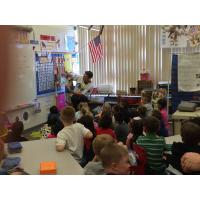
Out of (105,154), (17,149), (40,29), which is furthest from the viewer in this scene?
(40,29)

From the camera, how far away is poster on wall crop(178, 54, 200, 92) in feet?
14.4

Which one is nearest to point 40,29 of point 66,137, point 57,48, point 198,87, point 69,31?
point 57,48

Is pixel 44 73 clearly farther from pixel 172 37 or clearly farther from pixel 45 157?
pixel 45 157

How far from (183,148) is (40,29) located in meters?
4.37

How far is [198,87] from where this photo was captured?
4418 millimetres

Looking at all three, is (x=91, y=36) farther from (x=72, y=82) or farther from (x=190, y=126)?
(x=190, y=126)

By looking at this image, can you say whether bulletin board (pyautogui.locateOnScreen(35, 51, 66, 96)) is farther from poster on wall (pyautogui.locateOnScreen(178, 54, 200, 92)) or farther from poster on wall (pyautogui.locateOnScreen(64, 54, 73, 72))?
poster on wall (pyautogui.locateOnScreen(178, 54, 200, 92))

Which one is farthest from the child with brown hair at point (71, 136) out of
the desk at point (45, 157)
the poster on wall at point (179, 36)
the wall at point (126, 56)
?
the wall at point (126, 56)

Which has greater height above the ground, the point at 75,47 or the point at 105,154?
the point at 75,47

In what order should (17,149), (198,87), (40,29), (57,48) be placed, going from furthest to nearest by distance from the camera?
(57,48) < (40,29) < (198,87) < (17,149)

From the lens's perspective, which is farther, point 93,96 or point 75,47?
point 75,47

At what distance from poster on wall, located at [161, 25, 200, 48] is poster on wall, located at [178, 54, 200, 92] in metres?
1.28

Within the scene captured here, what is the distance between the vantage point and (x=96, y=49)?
6.77 m

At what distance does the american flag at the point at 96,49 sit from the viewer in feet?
21.5
